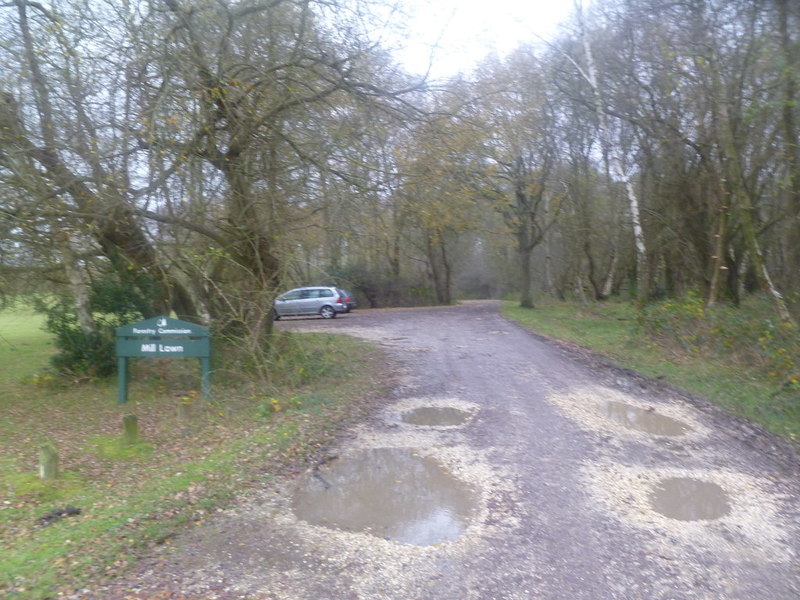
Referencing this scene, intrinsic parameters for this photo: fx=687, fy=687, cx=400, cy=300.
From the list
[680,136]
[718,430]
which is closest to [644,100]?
[680,136]

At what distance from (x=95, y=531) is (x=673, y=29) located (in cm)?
1763

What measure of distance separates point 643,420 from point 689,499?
3.26 meters

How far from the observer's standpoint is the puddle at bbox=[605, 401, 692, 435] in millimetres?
9211

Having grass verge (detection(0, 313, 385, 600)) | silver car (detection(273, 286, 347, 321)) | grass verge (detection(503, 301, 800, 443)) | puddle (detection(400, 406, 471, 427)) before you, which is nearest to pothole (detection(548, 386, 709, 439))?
grass verge (detection(503, 301, 800, 443))

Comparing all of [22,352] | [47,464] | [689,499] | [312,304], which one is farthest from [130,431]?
[312,304]

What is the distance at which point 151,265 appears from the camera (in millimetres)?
12914

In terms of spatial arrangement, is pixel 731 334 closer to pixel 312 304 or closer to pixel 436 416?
pixel 436 416

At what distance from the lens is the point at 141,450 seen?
8422 millimetres

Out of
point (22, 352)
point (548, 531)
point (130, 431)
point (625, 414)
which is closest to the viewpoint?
point (548, 531)

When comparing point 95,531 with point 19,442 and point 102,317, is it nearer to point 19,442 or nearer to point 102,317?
A: point 19,442

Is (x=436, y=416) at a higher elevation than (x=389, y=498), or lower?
higher

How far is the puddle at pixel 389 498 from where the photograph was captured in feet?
19.2

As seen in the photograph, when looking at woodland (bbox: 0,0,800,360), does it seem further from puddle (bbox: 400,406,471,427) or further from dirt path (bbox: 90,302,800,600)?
dirt path (bbox: 90,302,800,600)

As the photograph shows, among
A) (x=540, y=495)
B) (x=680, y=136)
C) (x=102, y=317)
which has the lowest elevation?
(x=540, y=495)
